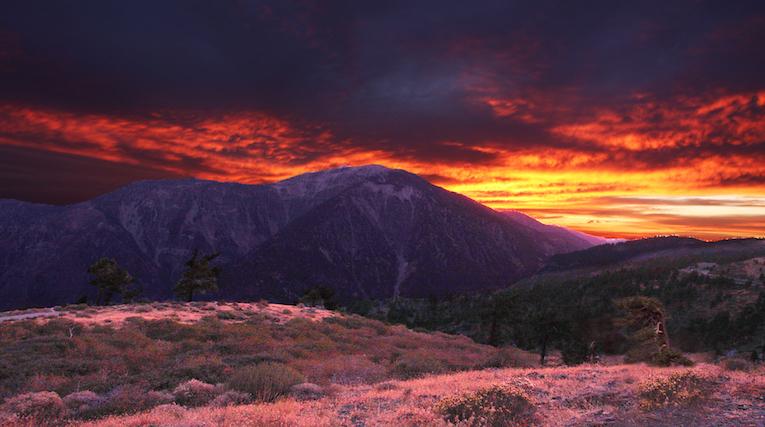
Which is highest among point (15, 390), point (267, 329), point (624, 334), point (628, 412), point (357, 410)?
point (628, 412)

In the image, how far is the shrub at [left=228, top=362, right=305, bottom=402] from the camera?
1630 centimetres

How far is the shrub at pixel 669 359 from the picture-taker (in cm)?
2207

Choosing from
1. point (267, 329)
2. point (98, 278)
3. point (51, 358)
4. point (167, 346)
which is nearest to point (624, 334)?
point (267, 329)

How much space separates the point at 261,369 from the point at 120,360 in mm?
9511

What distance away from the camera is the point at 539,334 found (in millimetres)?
58156

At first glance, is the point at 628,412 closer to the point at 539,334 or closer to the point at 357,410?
the point at 357,410

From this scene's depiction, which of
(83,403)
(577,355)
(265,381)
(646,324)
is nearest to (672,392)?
(265,381)

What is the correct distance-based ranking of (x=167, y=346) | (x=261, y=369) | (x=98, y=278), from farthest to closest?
(x=98, y=278) < (x=167, y=346) < (x=261, y=369)

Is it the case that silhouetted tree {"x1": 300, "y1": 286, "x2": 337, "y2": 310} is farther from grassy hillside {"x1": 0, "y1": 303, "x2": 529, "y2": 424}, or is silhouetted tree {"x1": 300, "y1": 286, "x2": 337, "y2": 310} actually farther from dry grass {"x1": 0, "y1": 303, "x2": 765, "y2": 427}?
dry grass {"x1": 0, "y1": 303, "x2": 765, "y2": 427}

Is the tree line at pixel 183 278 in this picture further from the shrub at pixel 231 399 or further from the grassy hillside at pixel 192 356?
the shrub at pixel 231 399

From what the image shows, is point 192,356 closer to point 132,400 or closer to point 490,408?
point 132,400

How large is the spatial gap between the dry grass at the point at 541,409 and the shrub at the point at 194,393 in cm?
192

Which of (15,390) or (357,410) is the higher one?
(357,410)

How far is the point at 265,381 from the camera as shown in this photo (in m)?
17.2
